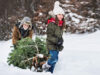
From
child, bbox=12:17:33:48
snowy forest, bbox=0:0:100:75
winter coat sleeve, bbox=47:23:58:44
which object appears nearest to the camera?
winter coat sleeve, bbox=47:23:58:44

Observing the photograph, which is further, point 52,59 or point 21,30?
point 21,30

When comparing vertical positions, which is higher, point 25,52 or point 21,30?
point 21,30

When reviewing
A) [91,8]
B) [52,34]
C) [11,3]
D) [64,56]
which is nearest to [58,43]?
[52,34]

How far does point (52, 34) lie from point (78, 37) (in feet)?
16.0

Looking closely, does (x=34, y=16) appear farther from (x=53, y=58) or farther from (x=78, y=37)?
(x=53, y=58)

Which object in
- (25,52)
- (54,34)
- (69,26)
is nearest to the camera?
(25,52)

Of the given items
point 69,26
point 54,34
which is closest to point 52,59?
point 54,34

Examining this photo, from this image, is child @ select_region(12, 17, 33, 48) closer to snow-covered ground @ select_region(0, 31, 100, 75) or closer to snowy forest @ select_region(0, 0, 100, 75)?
snowy forest @ select_region(0, 0, 100, 75)

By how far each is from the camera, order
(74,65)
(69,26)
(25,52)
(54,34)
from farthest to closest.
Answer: (69,26) → (74,65) → (54,34) → (25,52)

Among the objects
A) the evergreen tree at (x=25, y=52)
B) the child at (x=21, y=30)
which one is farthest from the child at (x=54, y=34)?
the child at (x=21, y=30)

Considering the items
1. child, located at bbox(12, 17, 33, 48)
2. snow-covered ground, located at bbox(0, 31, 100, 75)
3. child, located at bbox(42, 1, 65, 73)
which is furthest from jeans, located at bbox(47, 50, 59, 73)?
child, located at bbox(12, 17, 33, 48)

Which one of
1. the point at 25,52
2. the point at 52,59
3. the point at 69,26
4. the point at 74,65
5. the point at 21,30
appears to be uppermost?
the point at 21,30

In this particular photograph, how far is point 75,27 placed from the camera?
10711 mm

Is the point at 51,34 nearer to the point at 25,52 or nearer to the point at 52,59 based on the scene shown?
the point at 52,59
